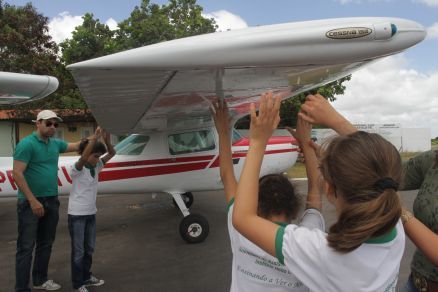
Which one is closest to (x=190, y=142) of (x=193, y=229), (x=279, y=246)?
(x=193, y=229)

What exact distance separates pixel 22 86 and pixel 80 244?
2.57 m

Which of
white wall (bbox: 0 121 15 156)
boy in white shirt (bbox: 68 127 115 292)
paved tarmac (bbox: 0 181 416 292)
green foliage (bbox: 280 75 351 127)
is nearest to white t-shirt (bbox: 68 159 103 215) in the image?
boy in white shirt (bbox: 68 127 115 292)

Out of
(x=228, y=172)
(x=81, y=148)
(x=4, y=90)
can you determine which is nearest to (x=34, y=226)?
(x=81, y=148)

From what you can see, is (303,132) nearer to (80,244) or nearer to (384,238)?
(384,238)

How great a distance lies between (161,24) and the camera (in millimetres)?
20438

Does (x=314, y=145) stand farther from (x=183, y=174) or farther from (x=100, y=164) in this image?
(x=183, y=174)

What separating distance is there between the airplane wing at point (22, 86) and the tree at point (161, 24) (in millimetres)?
13734

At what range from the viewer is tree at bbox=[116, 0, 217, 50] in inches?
791

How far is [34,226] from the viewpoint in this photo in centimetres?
380

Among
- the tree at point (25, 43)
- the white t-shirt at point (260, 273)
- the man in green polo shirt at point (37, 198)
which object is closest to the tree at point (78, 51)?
the tree at point (25, 43)

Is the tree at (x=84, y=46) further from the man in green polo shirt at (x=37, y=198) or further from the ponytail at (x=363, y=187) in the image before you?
the ponytail at (x=363, y=187)

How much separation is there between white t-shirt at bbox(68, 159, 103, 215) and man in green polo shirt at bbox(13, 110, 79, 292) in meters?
0.25

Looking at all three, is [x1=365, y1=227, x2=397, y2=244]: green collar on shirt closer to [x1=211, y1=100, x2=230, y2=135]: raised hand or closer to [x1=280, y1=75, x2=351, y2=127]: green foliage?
[x1=211, y1=100, x2=230, y2=135]: raised hand

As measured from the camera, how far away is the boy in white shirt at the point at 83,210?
3854mm
